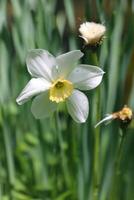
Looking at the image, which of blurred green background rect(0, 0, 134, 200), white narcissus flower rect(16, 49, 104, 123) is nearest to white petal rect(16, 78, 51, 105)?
white narcissus flower rect(16, 49, 104, 123)

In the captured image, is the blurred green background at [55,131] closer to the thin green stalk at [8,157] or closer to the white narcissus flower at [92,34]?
the thin green stalk at [8,157]

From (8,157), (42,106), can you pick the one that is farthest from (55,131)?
(42,106)

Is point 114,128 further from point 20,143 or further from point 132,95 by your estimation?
point 20,143

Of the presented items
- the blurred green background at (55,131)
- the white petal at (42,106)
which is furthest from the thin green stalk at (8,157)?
the white petal at (42,106)

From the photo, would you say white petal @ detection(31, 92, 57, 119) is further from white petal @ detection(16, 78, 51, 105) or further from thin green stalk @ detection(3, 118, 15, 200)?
thin green stalk @ detection(3, 118, 15, 200)

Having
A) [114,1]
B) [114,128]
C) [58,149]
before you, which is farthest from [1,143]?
[114,1]

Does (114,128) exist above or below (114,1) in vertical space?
below
